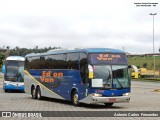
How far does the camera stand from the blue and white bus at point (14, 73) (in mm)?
39844

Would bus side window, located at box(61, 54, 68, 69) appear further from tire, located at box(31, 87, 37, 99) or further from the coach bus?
tire, located at box(31, 87, 37, 99)

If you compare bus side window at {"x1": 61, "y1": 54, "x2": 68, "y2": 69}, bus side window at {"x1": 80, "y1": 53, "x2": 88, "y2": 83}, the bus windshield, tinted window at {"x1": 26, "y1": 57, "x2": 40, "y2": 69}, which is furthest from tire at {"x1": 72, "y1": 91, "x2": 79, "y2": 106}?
tinted window at {"x1": 26, "y1": 57, "x2": 40, "y2": 69}

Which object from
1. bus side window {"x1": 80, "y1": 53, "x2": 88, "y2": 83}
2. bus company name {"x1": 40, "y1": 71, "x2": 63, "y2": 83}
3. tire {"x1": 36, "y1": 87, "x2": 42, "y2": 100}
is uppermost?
bus side window {"x1": 80, "y1": 53, "x2": 88, "y2": 83}

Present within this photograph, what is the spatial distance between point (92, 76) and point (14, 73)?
1831 cm

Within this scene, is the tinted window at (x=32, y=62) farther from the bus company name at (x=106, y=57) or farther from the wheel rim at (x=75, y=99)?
the bus company name at (x=106, y=57)

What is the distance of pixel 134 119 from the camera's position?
647 inches

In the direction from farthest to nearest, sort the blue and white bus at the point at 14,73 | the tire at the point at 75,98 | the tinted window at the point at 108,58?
1. the blue and white bus at the point at 14,73
2. the tire at the point at 75,98
3. the tinted window at the point at 108,58

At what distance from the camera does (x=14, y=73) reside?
3988 centimetres

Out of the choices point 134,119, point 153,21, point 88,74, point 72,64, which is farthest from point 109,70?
point 153,21

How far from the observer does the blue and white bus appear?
39844mm

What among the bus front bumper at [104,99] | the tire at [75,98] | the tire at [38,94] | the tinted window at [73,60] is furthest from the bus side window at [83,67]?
the tire at [38,94]

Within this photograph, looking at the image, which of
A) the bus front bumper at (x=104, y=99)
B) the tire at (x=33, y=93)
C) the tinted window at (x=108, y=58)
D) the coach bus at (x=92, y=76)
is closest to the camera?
the bus front bumper at (x=104, y=99)

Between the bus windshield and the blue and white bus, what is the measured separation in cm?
1741

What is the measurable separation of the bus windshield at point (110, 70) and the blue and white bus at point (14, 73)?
17414mm
